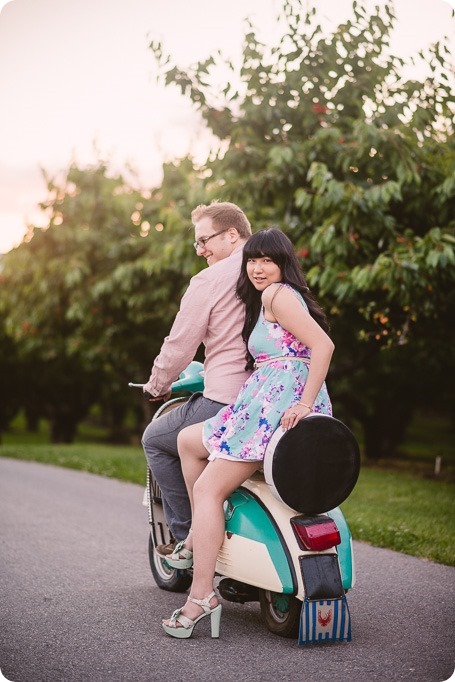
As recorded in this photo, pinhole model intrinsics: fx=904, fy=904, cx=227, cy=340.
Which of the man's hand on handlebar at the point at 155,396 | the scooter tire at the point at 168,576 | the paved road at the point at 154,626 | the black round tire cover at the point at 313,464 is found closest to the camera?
the paved road at the point at 154,626

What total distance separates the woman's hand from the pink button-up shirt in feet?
1.57

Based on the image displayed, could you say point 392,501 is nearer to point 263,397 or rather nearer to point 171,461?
point 171,461

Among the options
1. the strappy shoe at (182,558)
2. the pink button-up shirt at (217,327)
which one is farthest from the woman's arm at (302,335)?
the strappy shoe at (182,558)

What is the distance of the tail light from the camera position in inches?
160

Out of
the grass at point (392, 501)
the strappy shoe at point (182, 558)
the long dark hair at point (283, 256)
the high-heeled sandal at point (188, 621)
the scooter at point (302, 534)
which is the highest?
the long dark hair at point (283, 256)

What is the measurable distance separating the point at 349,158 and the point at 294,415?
5.81 meters

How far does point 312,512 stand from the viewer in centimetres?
412

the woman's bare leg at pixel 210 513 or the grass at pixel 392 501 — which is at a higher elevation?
the woman's bare leg at pixel 210 513

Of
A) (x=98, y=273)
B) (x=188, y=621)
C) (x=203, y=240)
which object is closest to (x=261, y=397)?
(x=203, y=240)

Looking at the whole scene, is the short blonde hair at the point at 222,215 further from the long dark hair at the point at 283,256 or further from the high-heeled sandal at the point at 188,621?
the high-heeled sandal at the point at 188,621

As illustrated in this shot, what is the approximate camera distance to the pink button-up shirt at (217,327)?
450 cm

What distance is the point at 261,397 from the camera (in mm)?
4195

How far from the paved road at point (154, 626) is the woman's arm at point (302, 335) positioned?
105 centimetres

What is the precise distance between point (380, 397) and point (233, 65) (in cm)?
1343
